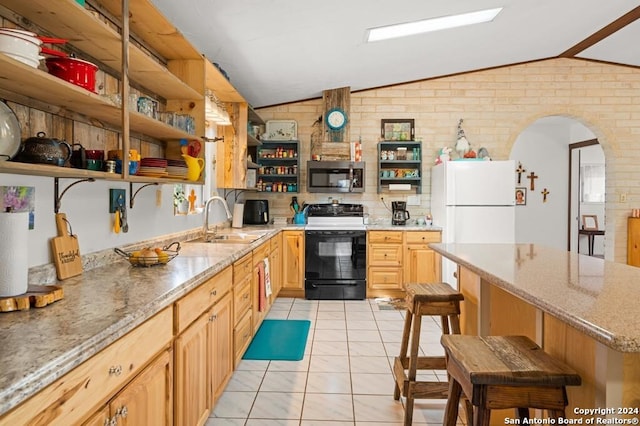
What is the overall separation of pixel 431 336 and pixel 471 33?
2997mm

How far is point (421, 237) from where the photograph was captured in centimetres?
484

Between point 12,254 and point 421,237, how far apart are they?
13.6ft

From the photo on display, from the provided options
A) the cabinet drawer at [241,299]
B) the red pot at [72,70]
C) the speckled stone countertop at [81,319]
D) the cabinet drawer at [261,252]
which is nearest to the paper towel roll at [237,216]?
the cabinet drawer at [261,252]

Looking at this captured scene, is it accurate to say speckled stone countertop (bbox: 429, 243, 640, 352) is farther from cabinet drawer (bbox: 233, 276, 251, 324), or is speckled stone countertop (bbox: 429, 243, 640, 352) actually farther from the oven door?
the oven door

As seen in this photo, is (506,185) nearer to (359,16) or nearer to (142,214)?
(359,16)

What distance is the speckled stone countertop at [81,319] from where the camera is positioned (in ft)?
2.78

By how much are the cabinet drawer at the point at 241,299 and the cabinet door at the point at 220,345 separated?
96 mm

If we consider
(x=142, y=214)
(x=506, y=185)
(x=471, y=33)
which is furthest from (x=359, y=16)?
(x=506, y=185)

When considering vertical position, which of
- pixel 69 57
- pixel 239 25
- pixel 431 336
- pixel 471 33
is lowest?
pixel 431 336

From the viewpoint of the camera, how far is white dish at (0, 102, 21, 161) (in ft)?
4.27

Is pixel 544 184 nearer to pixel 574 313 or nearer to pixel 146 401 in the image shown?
pixel 574 313

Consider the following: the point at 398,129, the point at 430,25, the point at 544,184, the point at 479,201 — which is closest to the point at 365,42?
the point at 430,25

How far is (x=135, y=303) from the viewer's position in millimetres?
1360

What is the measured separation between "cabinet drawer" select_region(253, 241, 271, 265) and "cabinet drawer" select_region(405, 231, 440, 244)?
1.77m
